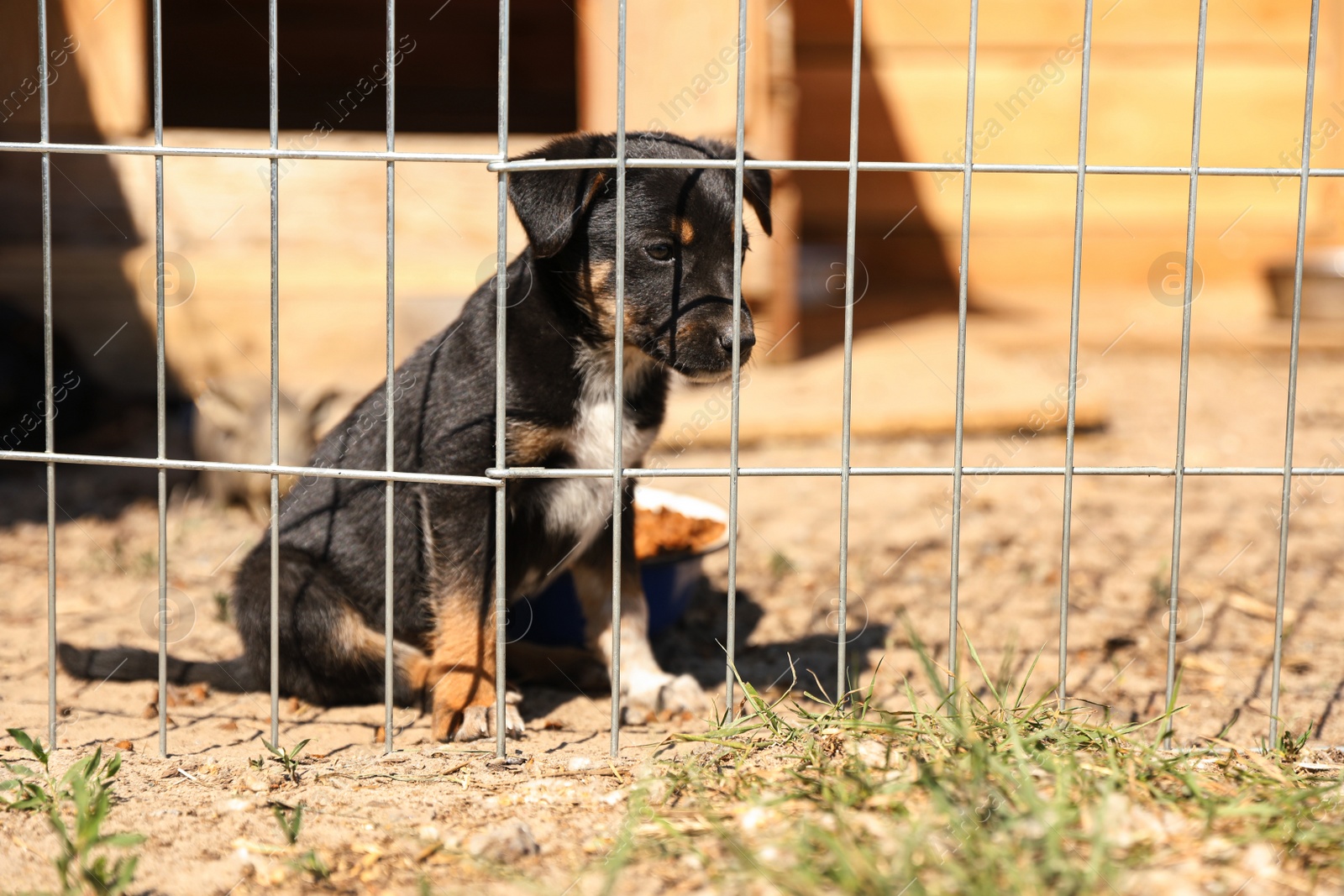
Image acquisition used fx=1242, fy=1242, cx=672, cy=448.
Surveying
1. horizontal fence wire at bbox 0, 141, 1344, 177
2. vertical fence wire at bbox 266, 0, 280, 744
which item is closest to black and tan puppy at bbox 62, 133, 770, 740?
horizontal fence wire at bbox 0, 141, 1344, 177

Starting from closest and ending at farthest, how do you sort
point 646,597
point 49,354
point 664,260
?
point 49,354
point 664,260
point 646,597

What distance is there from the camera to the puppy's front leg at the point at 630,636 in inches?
144

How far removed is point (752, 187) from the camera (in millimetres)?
3600

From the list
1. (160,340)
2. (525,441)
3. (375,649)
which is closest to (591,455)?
(525,441)

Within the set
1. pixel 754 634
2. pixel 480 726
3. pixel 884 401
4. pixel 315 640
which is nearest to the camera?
pixel 480 726

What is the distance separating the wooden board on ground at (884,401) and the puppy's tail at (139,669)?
254 cm

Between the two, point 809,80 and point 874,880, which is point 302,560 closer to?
point 874,880

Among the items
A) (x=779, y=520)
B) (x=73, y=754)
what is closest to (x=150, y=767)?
(x=73, y=754)

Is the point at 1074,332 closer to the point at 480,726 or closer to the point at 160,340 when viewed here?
the point at 480,726

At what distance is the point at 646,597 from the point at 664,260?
126cm

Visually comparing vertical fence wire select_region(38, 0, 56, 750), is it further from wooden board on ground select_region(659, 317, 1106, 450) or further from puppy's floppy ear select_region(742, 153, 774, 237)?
wooden board on ground select_region(659, 317, 1106, 450)

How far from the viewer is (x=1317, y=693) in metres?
3.72

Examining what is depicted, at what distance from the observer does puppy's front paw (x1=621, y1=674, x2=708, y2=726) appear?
3635 mm

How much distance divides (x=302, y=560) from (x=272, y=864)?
1.28 m
